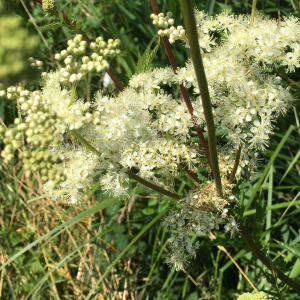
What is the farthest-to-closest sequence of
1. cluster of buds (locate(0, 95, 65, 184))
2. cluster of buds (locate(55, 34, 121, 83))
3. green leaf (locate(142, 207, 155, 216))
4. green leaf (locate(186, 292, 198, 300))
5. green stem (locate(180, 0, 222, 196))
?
green leaf (locate(142, 207, 155, 216))
green leaf (locate(186, 292, 198, 300))
cluster of buds (locate(55, 34, 121, 83))
cluster of buds (locate(0, 95, 65, 184))
green stem (locate(180, 0, 222, 196))

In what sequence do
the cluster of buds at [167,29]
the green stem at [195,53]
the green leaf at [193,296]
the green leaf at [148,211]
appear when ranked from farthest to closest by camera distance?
1. the green leaf at [148,211]
2. the green leaf at [193,296]
3. the cluster of buds at [167,29]
4. the green stem at [195,53]

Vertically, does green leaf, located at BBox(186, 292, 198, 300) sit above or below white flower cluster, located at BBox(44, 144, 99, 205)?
below

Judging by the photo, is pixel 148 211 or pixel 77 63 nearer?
pixel 77 63

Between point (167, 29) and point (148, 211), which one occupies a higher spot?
point (167, 29)

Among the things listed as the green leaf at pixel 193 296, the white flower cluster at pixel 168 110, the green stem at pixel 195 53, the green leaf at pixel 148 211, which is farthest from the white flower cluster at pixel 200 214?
the green leaf at pixel 148 211

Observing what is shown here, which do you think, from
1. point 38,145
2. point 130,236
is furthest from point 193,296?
point 38,145

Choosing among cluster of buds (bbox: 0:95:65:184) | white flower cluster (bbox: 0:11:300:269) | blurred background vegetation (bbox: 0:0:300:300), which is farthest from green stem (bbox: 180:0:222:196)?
blurred background vegetation (bbox: 0:0:300:300)

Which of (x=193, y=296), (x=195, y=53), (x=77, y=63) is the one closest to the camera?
(x=195, y=53)

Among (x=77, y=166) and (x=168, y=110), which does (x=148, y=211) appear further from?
(x=77, y=166)

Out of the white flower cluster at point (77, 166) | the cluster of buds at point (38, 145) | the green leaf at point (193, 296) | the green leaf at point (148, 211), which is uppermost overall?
the cluster of buds at point (38, 145)

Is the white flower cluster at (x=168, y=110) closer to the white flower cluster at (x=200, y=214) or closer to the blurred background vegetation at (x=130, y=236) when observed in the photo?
the white flower cluster at (x=200, y=214)

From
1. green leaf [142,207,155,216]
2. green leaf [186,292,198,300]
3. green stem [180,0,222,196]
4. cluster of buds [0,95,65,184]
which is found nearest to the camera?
green stem [180,0,222,196]

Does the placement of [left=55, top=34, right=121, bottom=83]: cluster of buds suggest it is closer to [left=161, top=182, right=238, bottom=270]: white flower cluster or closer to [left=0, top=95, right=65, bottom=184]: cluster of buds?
[left=0, top=95, right=65, bottom=184]: cluster of buds
